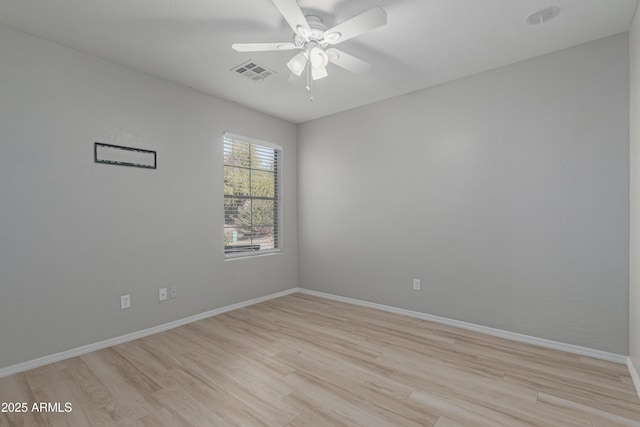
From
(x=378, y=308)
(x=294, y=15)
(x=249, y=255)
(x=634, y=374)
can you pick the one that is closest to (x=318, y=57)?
(x=294, y=15)

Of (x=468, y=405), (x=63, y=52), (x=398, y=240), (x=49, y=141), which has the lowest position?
(x=468, y=405)

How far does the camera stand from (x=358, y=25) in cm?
189

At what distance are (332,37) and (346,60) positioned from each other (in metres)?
0.33

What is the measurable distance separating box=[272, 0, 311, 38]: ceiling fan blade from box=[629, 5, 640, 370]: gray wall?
226 cm

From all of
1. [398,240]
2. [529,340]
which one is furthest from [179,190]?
[529,340]

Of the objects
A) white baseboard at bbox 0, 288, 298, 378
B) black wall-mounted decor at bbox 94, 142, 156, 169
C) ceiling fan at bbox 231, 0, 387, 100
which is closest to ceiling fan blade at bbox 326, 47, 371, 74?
ceiling fan at bbox 231, 0, 387, 100

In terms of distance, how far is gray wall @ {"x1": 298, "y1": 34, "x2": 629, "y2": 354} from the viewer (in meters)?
2.51

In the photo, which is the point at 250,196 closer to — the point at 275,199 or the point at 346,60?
the point at 275,199

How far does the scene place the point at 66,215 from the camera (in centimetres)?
259

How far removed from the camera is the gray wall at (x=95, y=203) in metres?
2.36

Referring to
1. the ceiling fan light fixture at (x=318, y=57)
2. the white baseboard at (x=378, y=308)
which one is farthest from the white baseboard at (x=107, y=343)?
the ceiling fan light fixture at (x=318, y=57)

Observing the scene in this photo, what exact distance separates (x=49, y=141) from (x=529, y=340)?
453 centimetres

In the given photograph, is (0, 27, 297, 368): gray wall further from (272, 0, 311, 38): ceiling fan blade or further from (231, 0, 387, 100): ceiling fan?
(272, 0, 311, 38): ceiling fan blade

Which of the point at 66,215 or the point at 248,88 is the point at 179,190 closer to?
the point at 66,215
